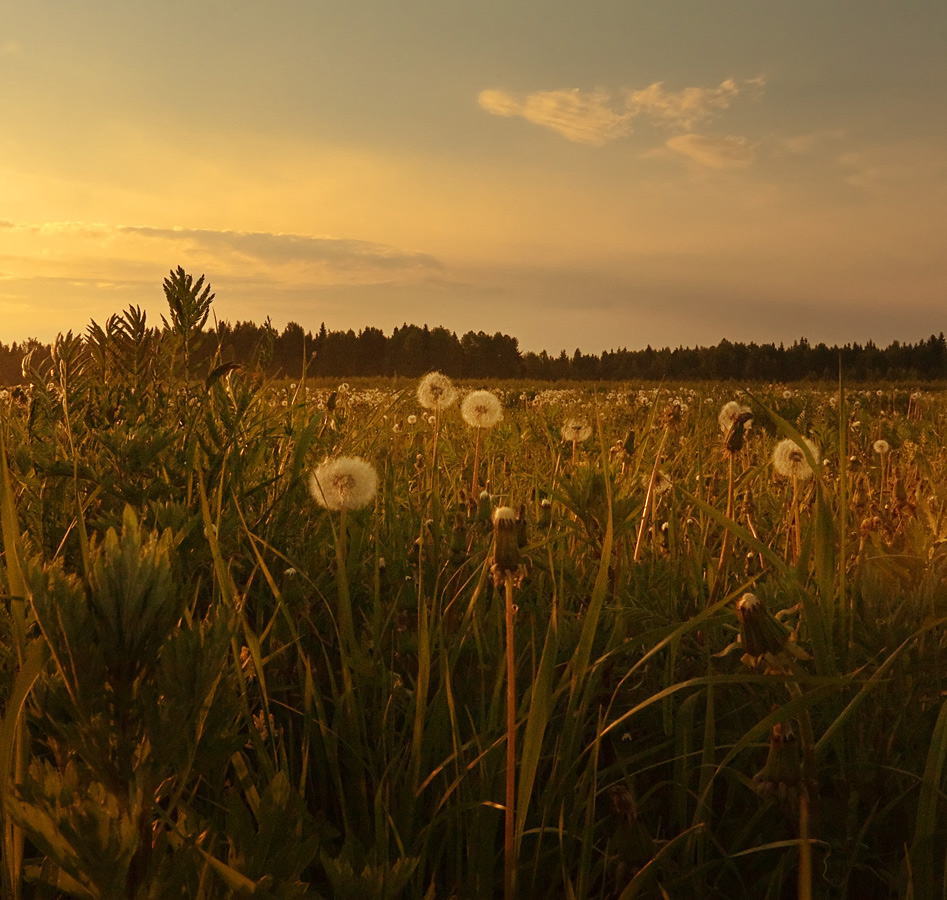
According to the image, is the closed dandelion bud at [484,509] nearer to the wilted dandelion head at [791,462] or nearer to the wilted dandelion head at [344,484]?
the wilted dandelion head at [344,484]

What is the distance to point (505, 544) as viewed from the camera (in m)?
1.17

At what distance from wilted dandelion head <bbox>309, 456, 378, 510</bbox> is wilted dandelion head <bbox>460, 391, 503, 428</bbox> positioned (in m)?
1.32

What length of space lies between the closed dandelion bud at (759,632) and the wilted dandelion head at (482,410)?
2.43 meters

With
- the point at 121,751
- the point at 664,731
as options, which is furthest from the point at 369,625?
the point at 121,751

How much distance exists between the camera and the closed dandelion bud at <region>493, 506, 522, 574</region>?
1159 millimetres

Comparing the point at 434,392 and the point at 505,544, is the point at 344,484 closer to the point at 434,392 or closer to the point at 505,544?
the point at 505,544

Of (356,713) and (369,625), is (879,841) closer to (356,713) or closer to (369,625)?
(356,713)

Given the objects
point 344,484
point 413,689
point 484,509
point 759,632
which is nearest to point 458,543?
point 484,509

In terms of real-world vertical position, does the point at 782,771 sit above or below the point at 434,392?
below

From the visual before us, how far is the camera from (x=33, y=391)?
2420 mm

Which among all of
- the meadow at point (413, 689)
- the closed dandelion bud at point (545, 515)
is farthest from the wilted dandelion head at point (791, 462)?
the closed dandelion bud at point (545, 515)

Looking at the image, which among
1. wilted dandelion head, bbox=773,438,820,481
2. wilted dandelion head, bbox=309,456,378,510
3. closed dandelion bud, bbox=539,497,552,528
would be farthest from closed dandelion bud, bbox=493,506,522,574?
wilted dandelion head, bbox=773,438,820,481

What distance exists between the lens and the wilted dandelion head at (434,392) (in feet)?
11.8

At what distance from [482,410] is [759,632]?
2.56 metres
